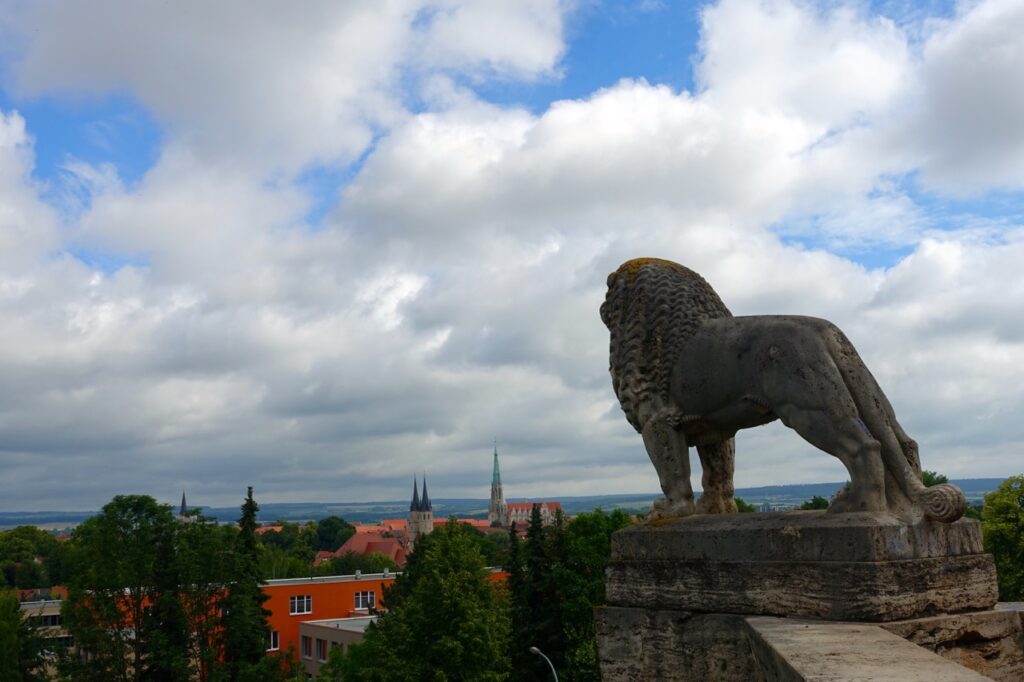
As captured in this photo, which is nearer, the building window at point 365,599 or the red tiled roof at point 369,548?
the building window at point 365,599

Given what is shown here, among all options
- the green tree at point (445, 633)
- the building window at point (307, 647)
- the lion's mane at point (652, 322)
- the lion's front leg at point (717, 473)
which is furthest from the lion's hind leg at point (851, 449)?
the building window at point (307, 647)

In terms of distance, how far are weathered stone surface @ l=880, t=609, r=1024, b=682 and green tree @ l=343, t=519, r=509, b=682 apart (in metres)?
21.5

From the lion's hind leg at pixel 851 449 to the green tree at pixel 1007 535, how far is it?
21.0m

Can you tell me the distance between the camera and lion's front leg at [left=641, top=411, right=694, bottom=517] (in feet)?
19.3

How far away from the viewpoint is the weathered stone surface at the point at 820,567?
14.3ft

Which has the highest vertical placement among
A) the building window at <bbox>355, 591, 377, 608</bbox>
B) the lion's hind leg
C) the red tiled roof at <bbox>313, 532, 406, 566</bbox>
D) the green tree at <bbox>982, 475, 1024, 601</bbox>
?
the lion's hind leg

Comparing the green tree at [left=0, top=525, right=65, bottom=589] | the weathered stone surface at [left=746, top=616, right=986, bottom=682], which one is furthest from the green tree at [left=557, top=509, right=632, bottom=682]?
the green tree at [left=0, top=525, right=65, bottom=589]

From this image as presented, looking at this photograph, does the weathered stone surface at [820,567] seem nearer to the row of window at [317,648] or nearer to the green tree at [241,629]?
the green tree at [241,629]

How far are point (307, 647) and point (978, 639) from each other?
44005 mm

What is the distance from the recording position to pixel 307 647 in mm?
44312

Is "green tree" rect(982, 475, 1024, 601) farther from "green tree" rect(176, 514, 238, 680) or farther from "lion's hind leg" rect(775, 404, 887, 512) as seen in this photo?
"green tree" rect(176, 514, 238, 680)

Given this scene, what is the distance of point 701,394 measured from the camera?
571cm

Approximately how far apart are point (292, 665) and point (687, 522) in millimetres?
26377

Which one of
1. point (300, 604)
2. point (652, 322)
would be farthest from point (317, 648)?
point (652, 322)
